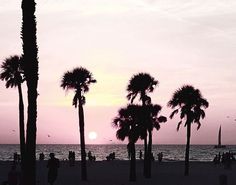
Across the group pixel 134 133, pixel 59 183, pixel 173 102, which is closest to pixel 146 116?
pixel 134 133

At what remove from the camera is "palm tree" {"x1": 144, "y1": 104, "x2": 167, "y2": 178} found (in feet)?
138

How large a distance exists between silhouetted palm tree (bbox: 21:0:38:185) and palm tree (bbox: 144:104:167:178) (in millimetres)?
19000

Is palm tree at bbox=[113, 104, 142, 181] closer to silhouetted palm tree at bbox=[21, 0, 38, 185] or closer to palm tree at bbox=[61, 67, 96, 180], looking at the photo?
palm tree at bbox=[61, 67, 96, 180]

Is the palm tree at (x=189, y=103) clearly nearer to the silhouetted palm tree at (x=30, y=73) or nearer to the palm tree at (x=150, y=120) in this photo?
the palm tree at (x=150, y=120)

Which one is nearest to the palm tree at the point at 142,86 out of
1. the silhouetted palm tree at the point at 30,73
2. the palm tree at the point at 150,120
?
the palm tree at the point at 150,120

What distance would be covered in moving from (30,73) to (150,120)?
21.4 metres

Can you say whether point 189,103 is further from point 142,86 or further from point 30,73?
point 30,73

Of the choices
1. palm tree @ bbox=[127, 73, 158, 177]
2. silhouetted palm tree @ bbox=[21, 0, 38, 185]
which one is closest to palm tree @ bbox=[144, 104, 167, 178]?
palm tree @ bbox=[127, 73, 158, 177]

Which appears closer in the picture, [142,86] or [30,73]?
[30,73]

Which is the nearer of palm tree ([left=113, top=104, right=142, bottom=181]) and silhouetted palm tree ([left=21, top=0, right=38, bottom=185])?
silhouetted palm tree ([left=21, top=0, right=38, bottom=185])

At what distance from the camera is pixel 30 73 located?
75.0 ft

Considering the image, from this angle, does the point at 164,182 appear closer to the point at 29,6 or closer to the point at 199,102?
the point at 199,102

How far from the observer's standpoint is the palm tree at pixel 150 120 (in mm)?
41934

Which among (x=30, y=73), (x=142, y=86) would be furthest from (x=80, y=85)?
(x=30, y=73)
